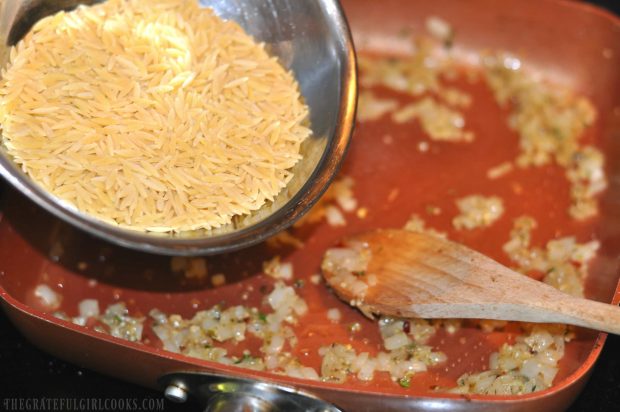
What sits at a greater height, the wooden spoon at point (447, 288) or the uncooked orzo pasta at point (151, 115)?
the uncooked orzo pasta at point (151, 115)

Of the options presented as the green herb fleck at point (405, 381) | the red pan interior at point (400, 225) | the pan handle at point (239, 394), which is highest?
the red pan interior at point (400, 225)

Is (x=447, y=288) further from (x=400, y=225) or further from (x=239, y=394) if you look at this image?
(x=239, y=394)

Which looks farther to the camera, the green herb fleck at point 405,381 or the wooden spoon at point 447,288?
the green herb fleck at point 405,381

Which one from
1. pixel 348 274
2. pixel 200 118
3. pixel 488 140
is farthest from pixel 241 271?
pixel 488 140

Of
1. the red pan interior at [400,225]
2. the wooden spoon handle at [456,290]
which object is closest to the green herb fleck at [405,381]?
the red pan interior at [400,225]

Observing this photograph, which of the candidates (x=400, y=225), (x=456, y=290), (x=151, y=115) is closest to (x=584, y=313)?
(x=456, y=290)

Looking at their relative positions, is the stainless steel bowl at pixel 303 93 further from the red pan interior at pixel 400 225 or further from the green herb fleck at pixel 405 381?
the green herb fleck at pixel 405 381

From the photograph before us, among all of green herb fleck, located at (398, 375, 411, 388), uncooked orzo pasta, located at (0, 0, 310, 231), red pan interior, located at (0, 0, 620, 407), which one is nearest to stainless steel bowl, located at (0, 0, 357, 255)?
uncooked orzo pasta, located at (0, 0, 310, 231)
